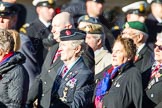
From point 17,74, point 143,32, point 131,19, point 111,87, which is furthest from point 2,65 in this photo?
point 131,19

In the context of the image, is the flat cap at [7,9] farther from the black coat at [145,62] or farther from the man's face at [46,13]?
the black coat at [145,62]

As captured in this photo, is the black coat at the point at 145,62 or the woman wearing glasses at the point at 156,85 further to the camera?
the black coat at the point at 145,62

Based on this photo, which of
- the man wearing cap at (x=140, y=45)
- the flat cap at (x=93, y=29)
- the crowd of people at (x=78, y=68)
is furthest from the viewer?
the flat cap at (x=93, y=29)

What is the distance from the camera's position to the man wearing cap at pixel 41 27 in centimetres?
1099

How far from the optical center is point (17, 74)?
8227mm

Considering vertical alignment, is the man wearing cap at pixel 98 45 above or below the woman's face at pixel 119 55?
below

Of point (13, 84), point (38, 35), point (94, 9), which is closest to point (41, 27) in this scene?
point (38, 35)

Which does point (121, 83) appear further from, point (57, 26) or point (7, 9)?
point (7, 9)

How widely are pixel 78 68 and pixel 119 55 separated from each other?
0.70 metres

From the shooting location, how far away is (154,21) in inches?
464

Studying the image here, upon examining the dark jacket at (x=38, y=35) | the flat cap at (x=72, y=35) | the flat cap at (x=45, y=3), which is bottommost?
the dark jacket at (x=38, y=35)

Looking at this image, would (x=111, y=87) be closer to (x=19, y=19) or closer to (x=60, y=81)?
(x=60, y=81)

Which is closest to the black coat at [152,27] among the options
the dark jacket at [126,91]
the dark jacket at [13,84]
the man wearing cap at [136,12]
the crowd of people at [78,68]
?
the man wearing cap at [136,12]

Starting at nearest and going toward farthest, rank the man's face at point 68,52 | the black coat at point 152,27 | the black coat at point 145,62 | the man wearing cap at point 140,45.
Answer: the man's face at point 68,52 < the black coat at point 145,62 < the man wearing cap at point 140,45 < the black coat at point 152,27
